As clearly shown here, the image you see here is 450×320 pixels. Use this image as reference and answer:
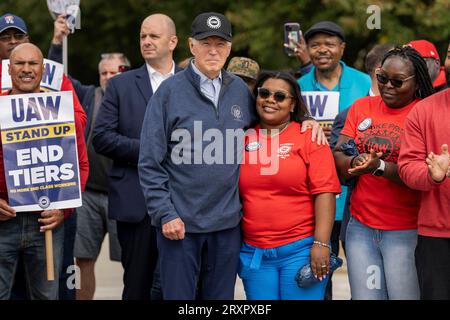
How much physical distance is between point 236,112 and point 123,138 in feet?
3.64

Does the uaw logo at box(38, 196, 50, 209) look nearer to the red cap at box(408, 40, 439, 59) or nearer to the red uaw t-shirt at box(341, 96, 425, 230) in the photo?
the red uaw t-shirt at box(341, 96, 425, 230)

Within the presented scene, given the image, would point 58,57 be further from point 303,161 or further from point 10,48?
point 303,161

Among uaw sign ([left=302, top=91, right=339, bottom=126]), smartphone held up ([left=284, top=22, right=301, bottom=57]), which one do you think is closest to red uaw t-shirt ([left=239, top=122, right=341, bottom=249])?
uaw sign ([left=302, top=91, right=339, bottom=126])

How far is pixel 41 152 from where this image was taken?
6.41m

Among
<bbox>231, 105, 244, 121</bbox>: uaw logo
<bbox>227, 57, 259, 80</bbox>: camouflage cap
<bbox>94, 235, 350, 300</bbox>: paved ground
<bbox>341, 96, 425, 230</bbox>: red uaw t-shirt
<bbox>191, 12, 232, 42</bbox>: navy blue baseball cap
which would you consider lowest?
<bbox>94, 235, 350, 300</bbox>: paved ground

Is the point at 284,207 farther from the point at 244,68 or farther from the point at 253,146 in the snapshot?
the point at 244,68

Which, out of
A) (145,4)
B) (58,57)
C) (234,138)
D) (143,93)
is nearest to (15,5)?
(145,4)

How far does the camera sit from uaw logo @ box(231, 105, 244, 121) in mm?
6129

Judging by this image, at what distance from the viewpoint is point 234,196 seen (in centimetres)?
606

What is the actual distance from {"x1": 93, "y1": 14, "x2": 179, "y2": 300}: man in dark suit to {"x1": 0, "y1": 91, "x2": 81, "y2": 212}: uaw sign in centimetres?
48

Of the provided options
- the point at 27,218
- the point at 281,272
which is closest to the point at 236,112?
the point at 281,272
